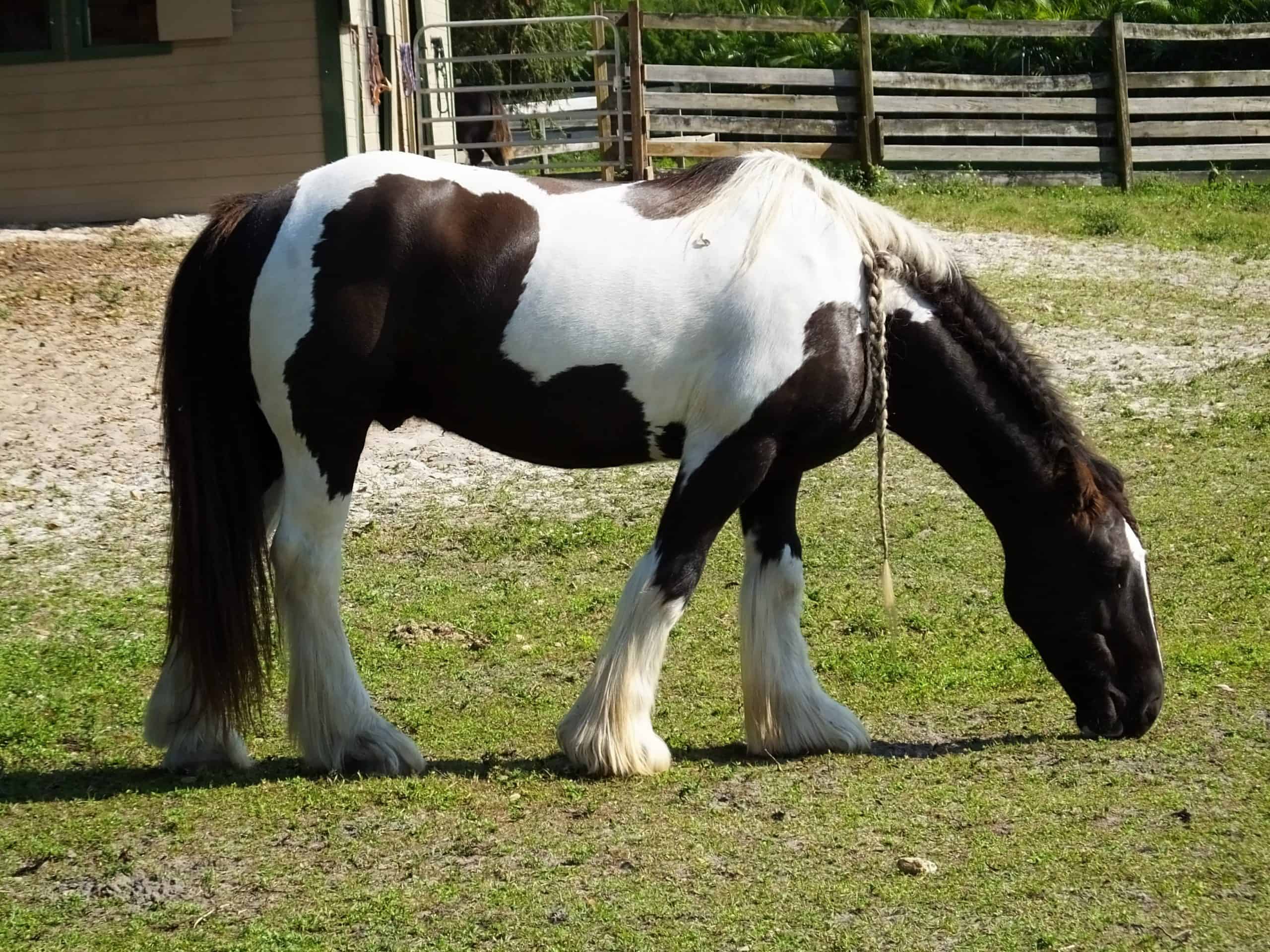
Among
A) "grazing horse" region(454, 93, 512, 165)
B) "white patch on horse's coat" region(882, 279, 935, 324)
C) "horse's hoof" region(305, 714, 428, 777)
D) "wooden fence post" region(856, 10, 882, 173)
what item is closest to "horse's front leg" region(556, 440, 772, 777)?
"horse's hoof" region(305, 714, 428, 777)

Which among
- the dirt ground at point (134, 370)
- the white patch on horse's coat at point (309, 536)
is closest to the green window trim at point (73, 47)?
the dirt ground at point (134, 370)

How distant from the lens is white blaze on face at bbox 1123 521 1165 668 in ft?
16.2

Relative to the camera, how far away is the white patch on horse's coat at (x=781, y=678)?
490 cm

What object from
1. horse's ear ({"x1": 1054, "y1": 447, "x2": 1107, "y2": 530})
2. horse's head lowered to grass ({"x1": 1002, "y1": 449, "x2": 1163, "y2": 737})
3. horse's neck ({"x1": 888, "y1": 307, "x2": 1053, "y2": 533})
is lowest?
horse's head lowered to grass ({"x1": 1002, "y1": 449, "x2": 1163, "y2": 737})

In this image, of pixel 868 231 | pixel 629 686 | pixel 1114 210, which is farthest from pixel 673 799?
pixel 1114 210

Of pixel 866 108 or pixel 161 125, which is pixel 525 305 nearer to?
pixel 161 125

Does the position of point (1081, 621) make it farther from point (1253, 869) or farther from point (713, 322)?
point (713, 322)

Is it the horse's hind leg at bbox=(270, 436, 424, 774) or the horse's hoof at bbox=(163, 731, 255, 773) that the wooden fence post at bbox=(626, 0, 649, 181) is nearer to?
the horse's hind leg at bbox=(270, 436, 424, 774)

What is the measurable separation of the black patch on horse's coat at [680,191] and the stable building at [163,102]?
9597 mm

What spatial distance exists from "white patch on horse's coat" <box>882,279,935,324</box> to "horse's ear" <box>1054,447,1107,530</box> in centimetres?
66

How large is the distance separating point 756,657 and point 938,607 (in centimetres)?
191

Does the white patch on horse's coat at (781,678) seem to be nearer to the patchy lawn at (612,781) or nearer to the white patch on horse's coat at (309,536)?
the patchy lawn at (612,781)

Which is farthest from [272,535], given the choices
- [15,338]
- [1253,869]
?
[15,338]

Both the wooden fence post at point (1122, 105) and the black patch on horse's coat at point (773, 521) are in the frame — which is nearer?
the black patch on horse's coat at point (773, 521)
